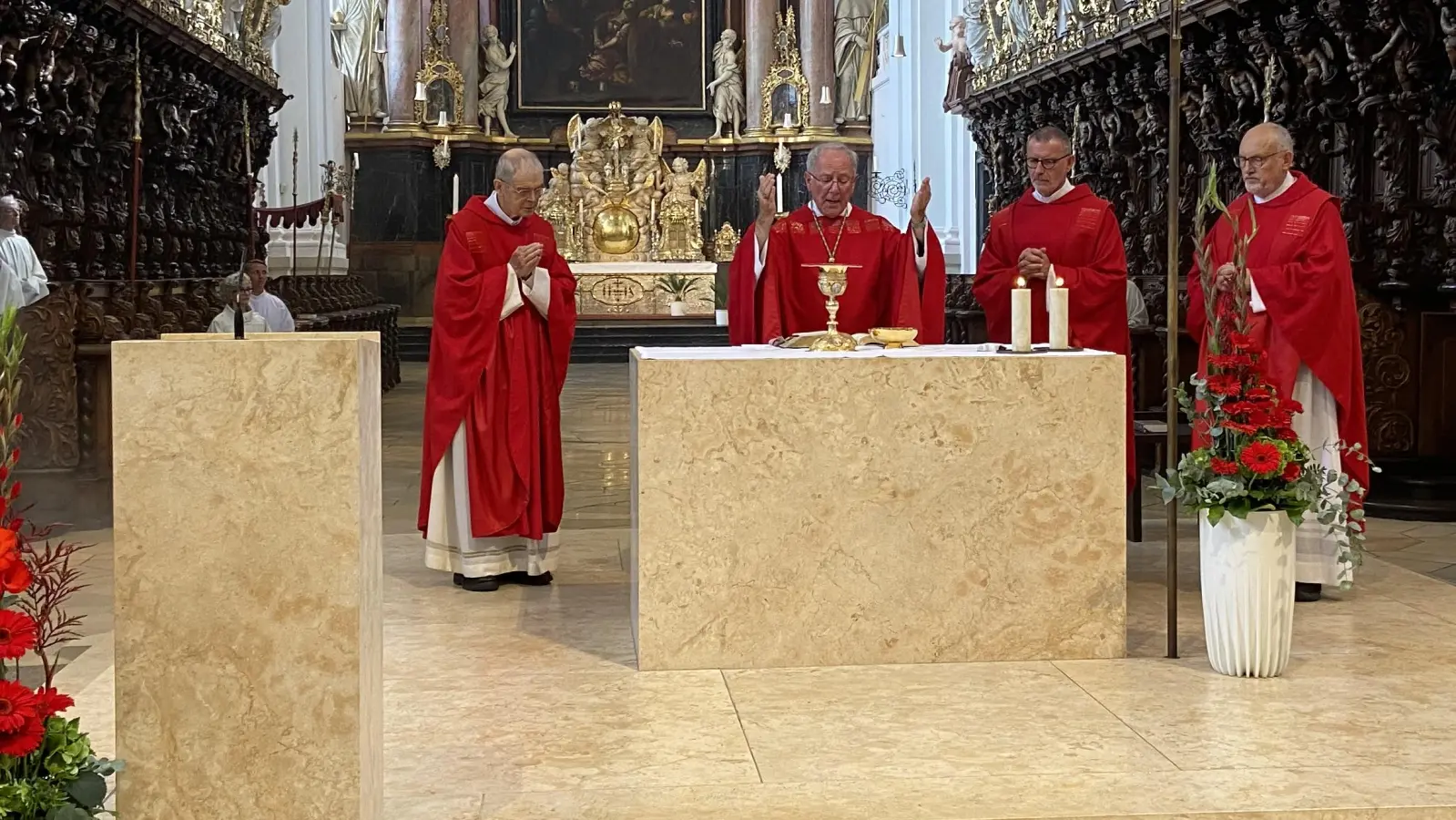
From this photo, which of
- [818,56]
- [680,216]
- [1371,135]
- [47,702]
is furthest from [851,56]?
[47,702]

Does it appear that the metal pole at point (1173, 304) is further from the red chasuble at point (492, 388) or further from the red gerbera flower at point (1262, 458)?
the red chasuble at point (492, 388)

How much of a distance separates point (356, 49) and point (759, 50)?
5.94 m

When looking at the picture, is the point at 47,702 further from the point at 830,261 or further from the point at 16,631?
the point at 830,261

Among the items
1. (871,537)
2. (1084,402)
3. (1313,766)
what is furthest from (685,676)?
(1313,766)

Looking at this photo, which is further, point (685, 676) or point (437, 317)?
point (437, 317)

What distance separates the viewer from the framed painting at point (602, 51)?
2477 cm

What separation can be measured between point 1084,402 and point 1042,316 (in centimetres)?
176

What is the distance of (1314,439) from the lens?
6105 mm

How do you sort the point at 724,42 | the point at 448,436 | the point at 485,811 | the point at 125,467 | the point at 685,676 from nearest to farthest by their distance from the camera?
the point at 125,467
the point at 485,811
the point at 685,676
the point at 448,436
the point at 724,42

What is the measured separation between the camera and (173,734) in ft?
10.0

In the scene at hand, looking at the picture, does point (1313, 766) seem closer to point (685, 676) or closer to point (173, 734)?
point (685, 676)

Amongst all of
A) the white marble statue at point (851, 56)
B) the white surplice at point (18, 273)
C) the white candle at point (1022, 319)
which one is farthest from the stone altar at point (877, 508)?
the white marble statue at point (851, 56)

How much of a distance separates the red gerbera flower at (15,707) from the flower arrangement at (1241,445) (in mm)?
3229

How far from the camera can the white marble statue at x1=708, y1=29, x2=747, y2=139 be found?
24.6 metres
